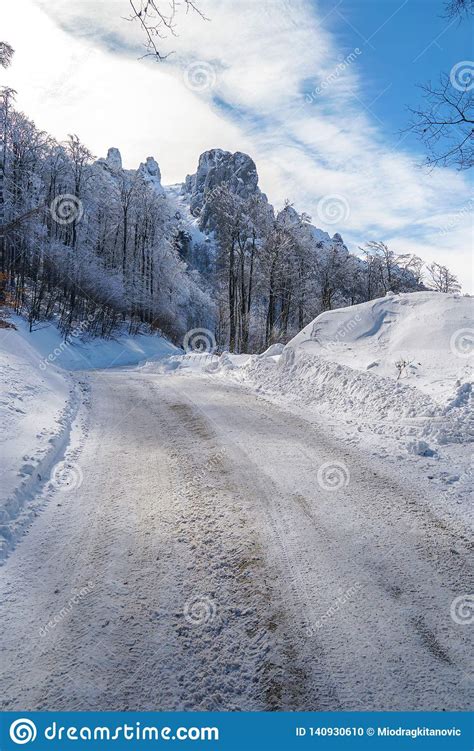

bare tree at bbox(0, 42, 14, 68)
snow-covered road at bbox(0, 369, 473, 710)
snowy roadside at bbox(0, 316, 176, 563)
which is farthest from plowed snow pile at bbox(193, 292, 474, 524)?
bare tree at bbox(0, 42, 14, 68)

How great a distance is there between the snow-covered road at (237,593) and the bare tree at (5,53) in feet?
41.8

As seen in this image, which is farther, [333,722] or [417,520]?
[417,520]

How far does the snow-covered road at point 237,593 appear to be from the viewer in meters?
2.27

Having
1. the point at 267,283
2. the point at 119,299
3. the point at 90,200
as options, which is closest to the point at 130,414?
the point at 267,283

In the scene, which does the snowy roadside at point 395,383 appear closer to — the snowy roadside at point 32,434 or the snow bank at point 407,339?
the snow bank at point 407,339

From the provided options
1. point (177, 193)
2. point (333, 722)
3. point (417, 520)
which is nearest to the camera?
point (333, 722)

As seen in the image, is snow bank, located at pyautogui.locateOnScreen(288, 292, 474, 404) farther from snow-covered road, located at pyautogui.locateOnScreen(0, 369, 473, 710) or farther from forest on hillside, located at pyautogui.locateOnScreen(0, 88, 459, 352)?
forest on hillside, located at pyautogui.locateOnScreen(0, 88, 459, 352)

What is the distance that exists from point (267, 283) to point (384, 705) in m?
25.0

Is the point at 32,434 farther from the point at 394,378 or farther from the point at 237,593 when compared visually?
the point at 394,378

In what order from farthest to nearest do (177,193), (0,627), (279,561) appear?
(177,193) → (279,561) → (0,627)

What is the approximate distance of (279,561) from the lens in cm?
338

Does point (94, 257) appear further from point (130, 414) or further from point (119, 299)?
point (130, 414)

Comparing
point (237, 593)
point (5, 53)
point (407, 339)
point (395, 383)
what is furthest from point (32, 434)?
point (5, 53)

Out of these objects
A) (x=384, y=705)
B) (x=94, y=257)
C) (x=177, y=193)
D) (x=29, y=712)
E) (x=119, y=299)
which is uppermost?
(x=177, y=193)
